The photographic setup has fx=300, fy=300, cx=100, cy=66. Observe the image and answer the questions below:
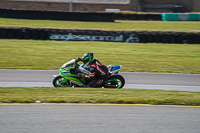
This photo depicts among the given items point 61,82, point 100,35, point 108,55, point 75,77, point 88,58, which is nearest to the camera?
point 88,58

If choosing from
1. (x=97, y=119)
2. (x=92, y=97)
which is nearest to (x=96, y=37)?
(x=92, y=97)

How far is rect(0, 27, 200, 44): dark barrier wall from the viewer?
72.6 feet

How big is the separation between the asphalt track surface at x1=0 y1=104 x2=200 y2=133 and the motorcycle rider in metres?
2.88

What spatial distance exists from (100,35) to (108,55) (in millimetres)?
4663

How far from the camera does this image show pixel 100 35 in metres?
22.6

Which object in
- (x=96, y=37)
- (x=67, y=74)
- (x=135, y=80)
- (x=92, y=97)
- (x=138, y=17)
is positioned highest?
(x=138, y=17)

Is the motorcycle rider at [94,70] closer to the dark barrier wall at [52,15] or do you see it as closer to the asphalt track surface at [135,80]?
the asphalt track surface at [135,80]

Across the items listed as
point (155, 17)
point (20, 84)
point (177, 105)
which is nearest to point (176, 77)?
point (177, 105)

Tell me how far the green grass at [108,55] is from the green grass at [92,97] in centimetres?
573

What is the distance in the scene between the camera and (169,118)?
20.8 feet

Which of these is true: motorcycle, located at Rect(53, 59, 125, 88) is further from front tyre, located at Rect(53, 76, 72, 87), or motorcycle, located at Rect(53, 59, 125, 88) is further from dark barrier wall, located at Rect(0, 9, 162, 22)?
dark barrier wall, located at Rect(0, 9, 162, 22)

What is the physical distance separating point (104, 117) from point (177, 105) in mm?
2207

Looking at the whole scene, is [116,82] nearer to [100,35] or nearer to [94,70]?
[94,70]

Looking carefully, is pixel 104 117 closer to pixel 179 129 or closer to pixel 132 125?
pixel 132 125
